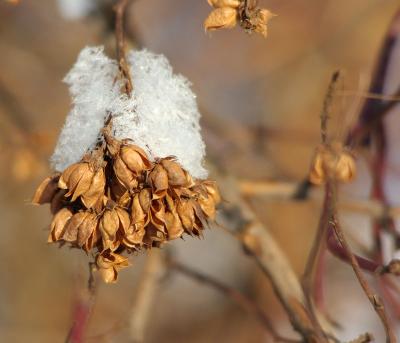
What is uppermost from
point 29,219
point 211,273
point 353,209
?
point 353,209

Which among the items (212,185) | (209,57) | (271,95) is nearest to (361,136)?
(212,185)

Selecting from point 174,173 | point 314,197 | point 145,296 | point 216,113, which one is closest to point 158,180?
point 174,173

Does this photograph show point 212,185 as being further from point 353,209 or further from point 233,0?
point 353,209

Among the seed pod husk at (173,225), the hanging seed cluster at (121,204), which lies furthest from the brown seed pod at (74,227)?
the seed pod husk at (173,225)

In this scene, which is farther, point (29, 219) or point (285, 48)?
point (29, 219)

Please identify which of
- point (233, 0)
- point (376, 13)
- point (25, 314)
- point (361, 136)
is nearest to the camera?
point (233, 0)

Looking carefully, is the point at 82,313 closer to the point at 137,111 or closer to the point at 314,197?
the point at 137,111
